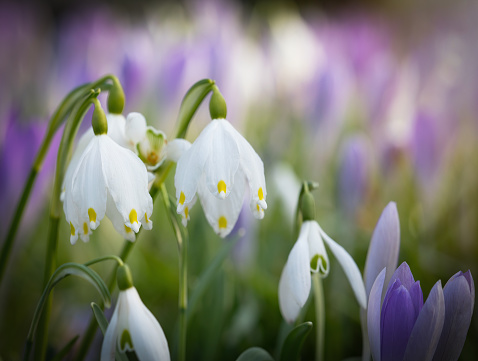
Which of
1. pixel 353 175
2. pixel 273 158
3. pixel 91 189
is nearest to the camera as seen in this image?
pixel 91 189

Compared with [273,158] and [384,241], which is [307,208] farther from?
[273,158]

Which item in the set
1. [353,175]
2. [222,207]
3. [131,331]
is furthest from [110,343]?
[353,175]

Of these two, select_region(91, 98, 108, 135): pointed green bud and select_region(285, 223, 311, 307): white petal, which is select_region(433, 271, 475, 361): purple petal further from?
select_region(91, 98, 108, 135): pointed green bud

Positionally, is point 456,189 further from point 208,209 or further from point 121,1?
point 121,1

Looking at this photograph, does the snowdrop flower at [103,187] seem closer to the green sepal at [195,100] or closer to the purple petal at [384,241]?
the green sepal at [195,100]

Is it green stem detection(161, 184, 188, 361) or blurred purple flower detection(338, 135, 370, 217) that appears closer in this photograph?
green stem detection(161, 184, 188, 361)

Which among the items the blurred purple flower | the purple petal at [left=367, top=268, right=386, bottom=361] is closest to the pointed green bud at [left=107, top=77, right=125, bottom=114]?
the purple petal at [left=367, top=268, right=386, bottom=361]

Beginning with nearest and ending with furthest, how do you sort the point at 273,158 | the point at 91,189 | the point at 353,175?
1. the point at 91,189
2. the point at 353,175
3. the point at 273,158

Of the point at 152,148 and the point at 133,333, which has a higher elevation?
the point at 152,148
